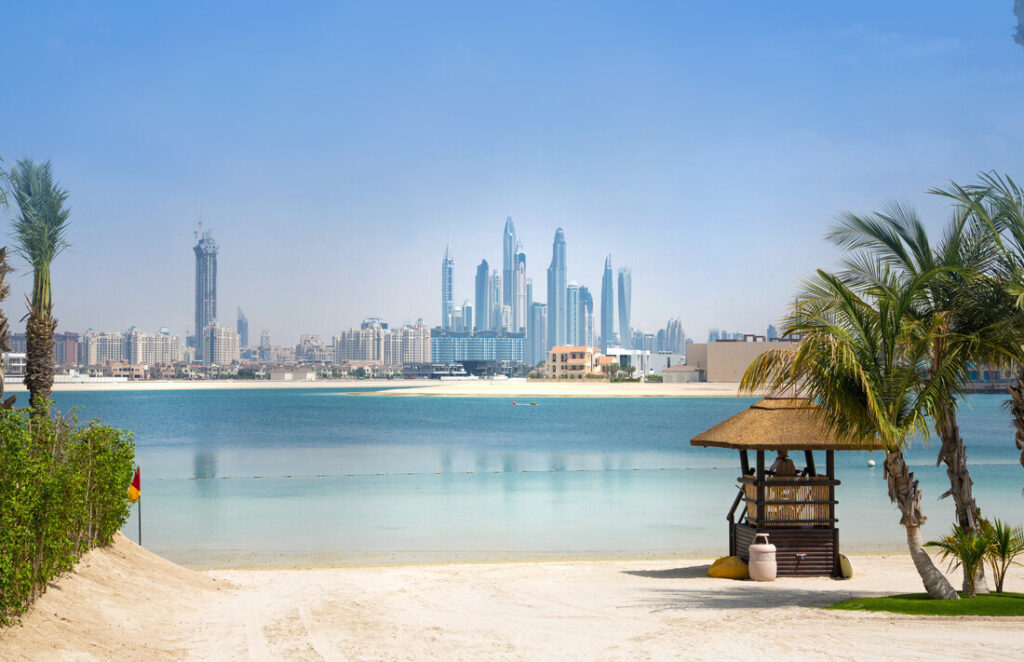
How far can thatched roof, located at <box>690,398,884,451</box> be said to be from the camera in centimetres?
1305

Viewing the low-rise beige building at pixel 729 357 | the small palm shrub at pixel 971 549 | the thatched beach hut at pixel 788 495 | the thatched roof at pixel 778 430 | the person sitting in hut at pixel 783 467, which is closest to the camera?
the small palm shrub at pixel 971 549

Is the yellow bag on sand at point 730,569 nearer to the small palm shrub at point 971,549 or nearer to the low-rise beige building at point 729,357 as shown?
the small palm shrub at point 971,549

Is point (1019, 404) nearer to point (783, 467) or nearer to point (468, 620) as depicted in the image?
point (783, 467)

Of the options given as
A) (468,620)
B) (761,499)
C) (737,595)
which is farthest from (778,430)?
(468,620)

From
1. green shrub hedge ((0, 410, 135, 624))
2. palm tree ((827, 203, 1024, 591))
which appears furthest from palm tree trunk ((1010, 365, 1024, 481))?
green shrub hedge ((0, 410, 135, 624))

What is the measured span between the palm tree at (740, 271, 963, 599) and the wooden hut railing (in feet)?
8.88

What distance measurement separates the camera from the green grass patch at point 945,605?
10102 millimetres

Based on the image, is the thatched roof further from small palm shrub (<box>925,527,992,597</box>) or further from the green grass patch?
the green grass patch

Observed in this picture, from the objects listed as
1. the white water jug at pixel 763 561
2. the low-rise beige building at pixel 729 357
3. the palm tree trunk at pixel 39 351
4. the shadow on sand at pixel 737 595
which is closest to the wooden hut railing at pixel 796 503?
the white water jug at pixel 763 561

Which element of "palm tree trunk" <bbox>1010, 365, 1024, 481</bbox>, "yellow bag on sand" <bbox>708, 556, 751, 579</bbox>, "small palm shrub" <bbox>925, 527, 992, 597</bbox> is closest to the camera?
"small palm shrub" <bbox>925, 527, 992, 597</bbox>

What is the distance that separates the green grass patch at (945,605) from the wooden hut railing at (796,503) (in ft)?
8.64

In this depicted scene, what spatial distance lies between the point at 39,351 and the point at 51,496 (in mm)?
13279

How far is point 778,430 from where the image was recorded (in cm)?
1323

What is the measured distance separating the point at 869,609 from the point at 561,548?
789cm
